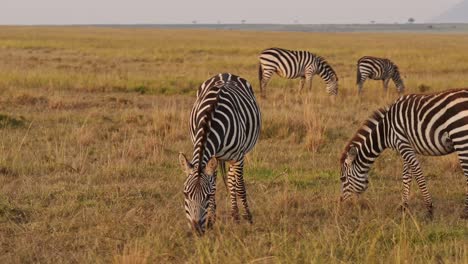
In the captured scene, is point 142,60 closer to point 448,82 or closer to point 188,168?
point 448,82

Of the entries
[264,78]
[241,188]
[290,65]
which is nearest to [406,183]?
[241,188]

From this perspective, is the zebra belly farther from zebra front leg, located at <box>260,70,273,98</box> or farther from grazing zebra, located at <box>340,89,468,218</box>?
zebra front leg, located at <box>260,70,273,98</box>

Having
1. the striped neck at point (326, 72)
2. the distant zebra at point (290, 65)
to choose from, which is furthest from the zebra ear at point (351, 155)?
the distant zebra at point (290, 65)

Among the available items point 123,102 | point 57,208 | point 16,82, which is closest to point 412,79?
point 123,102

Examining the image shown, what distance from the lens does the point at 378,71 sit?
1994cm

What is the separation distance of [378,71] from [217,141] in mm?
15321

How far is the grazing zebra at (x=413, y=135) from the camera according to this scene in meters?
6.49

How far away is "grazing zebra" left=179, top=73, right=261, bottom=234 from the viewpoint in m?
5.05

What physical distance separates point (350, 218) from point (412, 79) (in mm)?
16920

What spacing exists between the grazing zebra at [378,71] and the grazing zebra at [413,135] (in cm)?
1246

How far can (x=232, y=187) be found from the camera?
6.46 meters

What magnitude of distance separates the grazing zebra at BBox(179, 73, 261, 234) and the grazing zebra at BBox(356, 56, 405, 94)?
12.8 metres

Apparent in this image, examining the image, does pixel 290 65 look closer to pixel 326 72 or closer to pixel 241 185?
pixel 326 72

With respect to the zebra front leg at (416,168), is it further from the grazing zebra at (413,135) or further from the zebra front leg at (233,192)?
the zebra front leg at (233,192)
